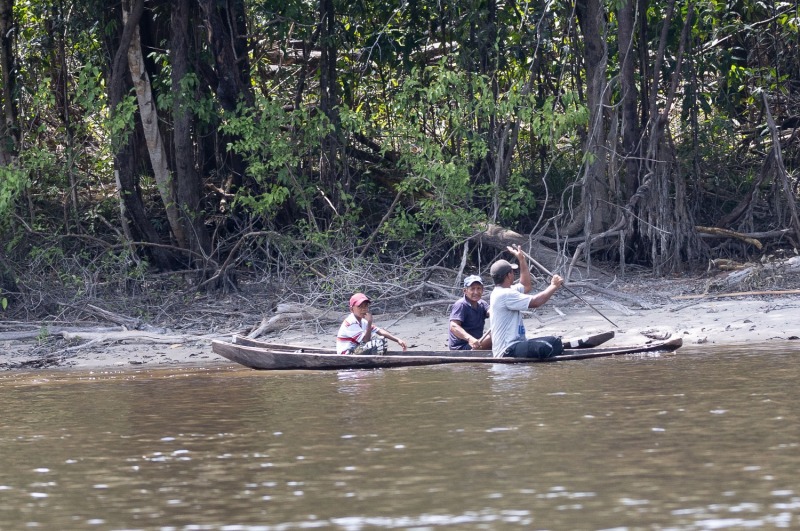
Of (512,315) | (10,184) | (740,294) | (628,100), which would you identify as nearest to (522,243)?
(628,100)

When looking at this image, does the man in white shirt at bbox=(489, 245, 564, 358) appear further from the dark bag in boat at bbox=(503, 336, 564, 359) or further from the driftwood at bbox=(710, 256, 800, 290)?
the driftwood at bbox=(710, 256, 800, 290)

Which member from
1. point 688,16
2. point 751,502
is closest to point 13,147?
point 688,16

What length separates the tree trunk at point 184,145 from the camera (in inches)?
586

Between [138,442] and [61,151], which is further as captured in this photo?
[61,151]

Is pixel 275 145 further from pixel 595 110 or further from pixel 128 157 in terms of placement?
pixel 595 110

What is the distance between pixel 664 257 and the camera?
48.6 ft

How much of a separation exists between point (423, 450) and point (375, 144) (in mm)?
10368

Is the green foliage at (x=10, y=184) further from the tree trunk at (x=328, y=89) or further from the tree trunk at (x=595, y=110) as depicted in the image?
the tree trunk at (x=595, y=110)

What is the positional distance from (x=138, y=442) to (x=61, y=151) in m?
10.4

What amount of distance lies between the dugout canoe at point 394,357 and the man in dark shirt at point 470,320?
0.19 meters

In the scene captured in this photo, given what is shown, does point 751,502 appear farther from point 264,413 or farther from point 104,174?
point 104,174

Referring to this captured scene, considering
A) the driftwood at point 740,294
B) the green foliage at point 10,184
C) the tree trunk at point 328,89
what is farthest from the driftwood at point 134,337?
the driftwood at point 740,294

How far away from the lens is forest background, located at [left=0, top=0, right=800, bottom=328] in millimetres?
14383

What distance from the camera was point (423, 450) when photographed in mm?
6488
